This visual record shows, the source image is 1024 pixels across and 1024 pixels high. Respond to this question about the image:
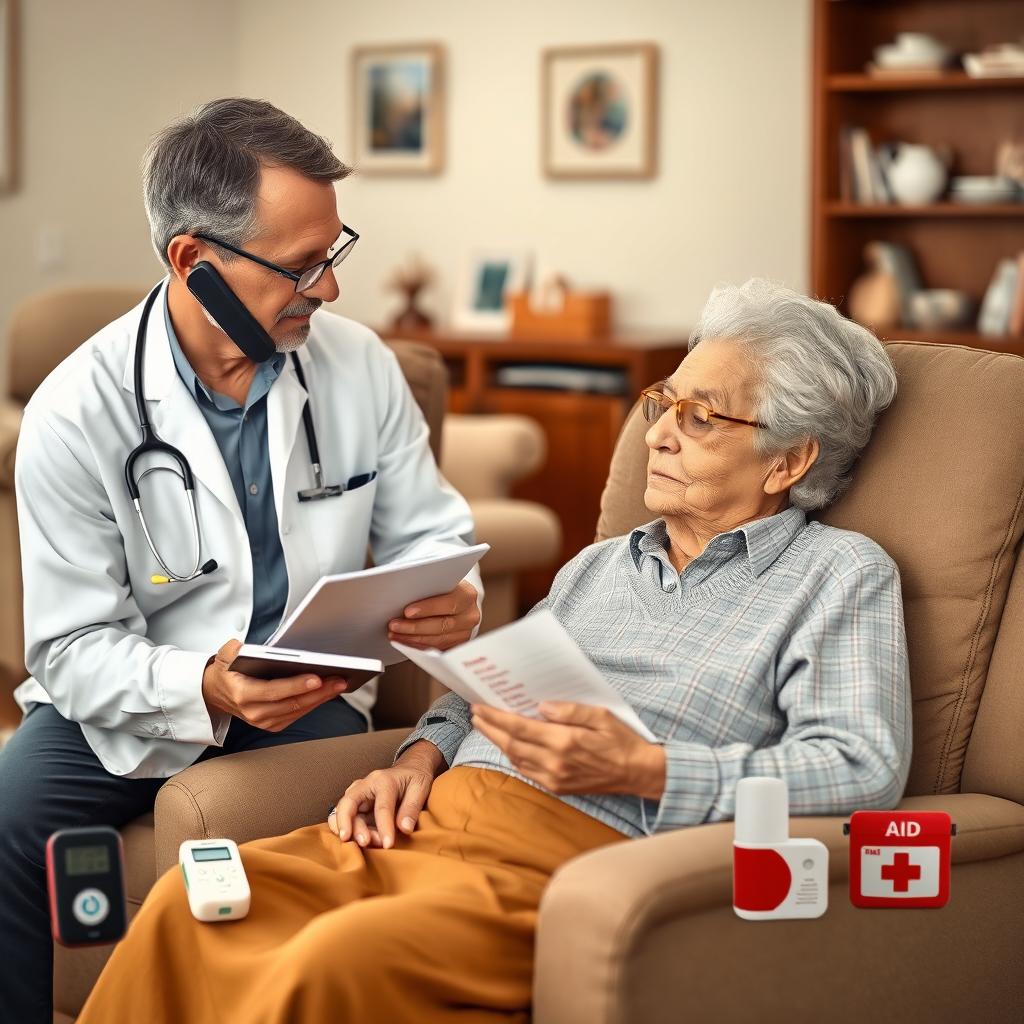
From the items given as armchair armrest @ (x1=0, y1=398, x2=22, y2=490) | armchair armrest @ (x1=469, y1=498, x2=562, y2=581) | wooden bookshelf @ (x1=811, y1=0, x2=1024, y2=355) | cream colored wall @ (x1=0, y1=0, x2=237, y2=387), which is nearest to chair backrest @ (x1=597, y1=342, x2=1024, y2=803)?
armchair armrest @ (x1=469, y1=498, x2=562, y2=581)

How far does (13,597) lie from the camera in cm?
329

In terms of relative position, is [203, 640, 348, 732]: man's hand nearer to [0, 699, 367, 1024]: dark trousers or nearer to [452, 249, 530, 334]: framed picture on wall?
[0, 699, 367, 1024]: dark trousers

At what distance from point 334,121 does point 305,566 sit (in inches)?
155

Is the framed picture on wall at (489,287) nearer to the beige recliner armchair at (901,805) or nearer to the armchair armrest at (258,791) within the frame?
the beige recliner armchair at (901,805)

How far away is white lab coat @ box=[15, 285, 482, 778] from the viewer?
70.6 inches

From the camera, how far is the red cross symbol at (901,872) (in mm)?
1465

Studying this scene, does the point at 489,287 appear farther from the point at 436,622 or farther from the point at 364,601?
the point at 364,601

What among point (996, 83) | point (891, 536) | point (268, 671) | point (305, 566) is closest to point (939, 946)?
point (891, 536)

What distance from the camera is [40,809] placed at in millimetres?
1787

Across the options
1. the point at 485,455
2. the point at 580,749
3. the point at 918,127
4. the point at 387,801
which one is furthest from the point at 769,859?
the point at 918,127

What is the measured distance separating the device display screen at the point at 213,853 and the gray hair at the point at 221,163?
77 cm

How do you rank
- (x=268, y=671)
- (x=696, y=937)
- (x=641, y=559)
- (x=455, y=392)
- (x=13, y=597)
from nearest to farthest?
(x=696, y=937), (x=268, y=671), (x=641, y=559), (x=13, y=597), (x=455, y=392)

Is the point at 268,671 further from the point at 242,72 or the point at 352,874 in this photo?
the point at 242,72

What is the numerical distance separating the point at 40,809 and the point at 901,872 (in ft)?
3.35
